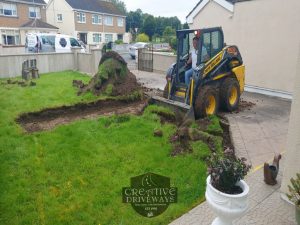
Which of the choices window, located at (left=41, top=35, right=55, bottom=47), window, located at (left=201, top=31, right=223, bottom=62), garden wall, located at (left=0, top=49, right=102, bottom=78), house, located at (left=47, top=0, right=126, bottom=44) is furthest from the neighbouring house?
house, located at (left=47, top=0, right=126, bottom=44)

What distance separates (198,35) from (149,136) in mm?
3120

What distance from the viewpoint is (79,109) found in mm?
9570

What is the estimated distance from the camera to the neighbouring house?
1080cm

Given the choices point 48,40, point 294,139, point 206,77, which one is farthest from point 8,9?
point 294,139

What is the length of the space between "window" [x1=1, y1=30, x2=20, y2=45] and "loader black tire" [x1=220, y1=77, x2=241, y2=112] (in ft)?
97.2

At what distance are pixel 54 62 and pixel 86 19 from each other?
Result: 85.8 ft

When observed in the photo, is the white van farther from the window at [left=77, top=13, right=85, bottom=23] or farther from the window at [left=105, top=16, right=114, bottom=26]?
the window at [left=105, top=16, right=114, bottom=26]

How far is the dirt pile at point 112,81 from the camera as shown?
10.7 m

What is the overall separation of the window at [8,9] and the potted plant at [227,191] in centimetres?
3468

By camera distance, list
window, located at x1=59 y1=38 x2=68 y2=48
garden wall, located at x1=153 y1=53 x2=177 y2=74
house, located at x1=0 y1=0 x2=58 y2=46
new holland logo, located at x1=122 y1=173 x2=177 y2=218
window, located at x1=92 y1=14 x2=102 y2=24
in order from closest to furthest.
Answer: new holland logo, located at x1=122 y1=173 x2=177 y2=218
garden wall, located at x1=153 y1=53 x2=177 y2=74
window, located at x1=59 y1=38 x2=68 y2=48
house, located at x1=0 y1=0 x2=58 y2=46
window, located at x1=92 y1=14 x2=102 y2=24

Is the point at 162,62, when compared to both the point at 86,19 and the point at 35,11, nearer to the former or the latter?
the point at 35,11

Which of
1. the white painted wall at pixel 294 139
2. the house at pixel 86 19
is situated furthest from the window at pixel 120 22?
the white painted wall at pixel 294 139

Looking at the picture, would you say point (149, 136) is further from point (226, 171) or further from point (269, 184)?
point (226, 171)

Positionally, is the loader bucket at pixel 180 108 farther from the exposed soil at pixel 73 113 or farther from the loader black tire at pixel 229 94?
the loader black tire at pixel 229 94
